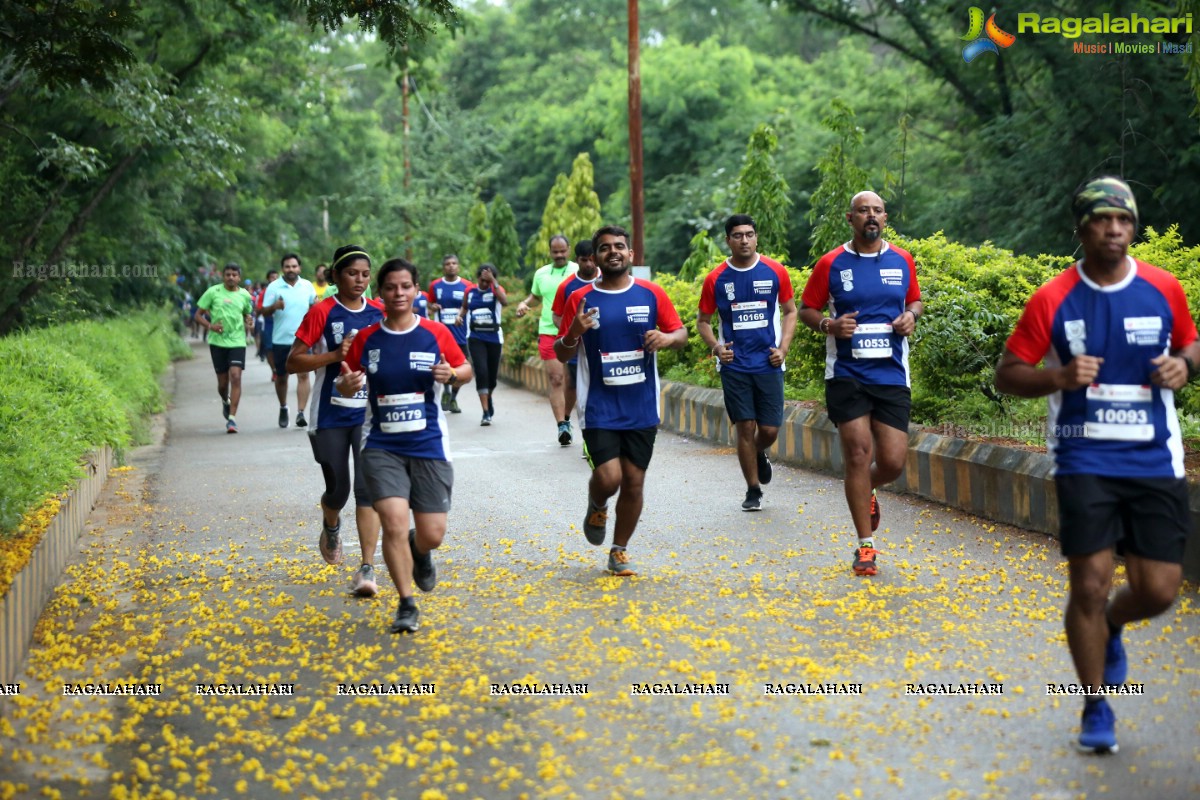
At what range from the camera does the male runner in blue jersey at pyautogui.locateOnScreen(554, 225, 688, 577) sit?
26.8ft

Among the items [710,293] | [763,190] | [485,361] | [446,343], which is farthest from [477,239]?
[446,343]

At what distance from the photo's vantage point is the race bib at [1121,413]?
509 cm

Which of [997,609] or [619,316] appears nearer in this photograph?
[997,609]

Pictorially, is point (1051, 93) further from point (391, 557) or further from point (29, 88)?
point (391, 557)

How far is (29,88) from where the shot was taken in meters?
16.4

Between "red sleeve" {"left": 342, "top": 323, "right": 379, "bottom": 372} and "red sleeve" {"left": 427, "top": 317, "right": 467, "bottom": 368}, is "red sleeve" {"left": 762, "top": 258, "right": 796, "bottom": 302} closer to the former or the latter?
"red sleeve" {"left": 427, "top": 317, "right": 467, "bottom": 368}

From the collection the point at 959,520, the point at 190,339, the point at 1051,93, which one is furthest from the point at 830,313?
the point at 190,339

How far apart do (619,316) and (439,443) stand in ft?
4.73

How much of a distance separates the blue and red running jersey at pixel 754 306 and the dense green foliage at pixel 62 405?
4.47 meters

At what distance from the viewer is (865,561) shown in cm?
800

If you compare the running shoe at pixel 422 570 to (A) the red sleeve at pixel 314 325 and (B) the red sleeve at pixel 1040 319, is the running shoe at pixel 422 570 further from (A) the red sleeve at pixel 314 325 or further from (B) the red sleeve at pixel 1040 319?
(B) the red sleeve at pixel 1040 319

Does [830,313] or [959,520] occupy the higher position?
[830,313]

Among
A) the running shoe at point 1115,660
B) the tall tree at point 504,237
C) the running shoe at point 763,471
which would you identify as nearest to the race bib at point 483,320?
the running shoe at point 763,471

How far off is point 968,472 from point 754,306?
1817 mm
